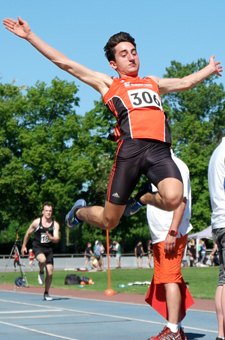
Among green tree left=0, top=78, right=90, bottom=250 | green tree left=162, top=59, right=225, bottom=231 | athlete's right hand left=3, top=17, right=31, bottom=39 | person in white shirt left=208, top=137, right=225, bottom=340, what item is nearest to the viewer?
athlete's right hand left=3, top=17, right=31, bottom=39

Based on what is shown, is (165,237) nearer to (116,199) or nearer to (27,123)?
(116,199)

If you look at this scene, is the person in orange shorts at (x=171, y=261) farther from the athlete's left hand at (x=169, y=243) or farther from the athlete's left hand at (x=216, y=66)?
the athlete's left hand at (x=216, y=66)

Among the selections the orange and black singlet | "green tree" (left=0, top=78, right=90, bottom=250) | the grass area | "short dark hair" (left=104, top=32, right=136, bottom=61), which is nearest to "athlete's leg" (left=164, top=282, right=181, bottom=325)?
the orange and black singlet

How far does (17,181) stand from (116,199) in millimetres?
48320

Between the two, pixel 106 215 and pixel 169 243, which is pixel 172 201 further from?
pixel 169 243

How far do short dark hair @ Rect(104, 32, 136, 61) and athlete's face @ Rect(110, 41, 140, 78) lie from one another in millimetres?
46

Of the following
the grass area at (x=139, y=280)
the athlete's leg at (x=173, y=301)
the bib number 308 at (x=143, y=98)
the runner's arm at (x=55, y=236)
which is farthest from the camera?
the grass area at (x=139, y=280)

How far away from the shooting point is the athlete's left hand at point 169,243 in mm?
6990

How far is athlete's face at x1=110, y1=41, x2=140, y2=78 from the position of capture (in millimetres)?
6242

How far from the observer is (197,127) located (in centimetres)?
6512

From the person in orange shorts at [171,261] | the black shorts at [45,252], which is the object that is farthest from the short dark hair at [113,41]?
the black shorts at [45,252]

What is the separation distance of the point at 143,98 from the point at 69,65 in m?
0.88

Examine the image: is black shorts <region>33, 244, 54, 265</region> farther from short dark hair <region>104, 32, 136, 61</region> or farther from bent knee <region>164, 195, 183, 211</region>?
bent knee <region>164, 195, 183, 211</region>

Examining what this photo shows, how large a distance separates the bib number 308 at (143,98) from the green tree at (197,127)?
54.7 metres
